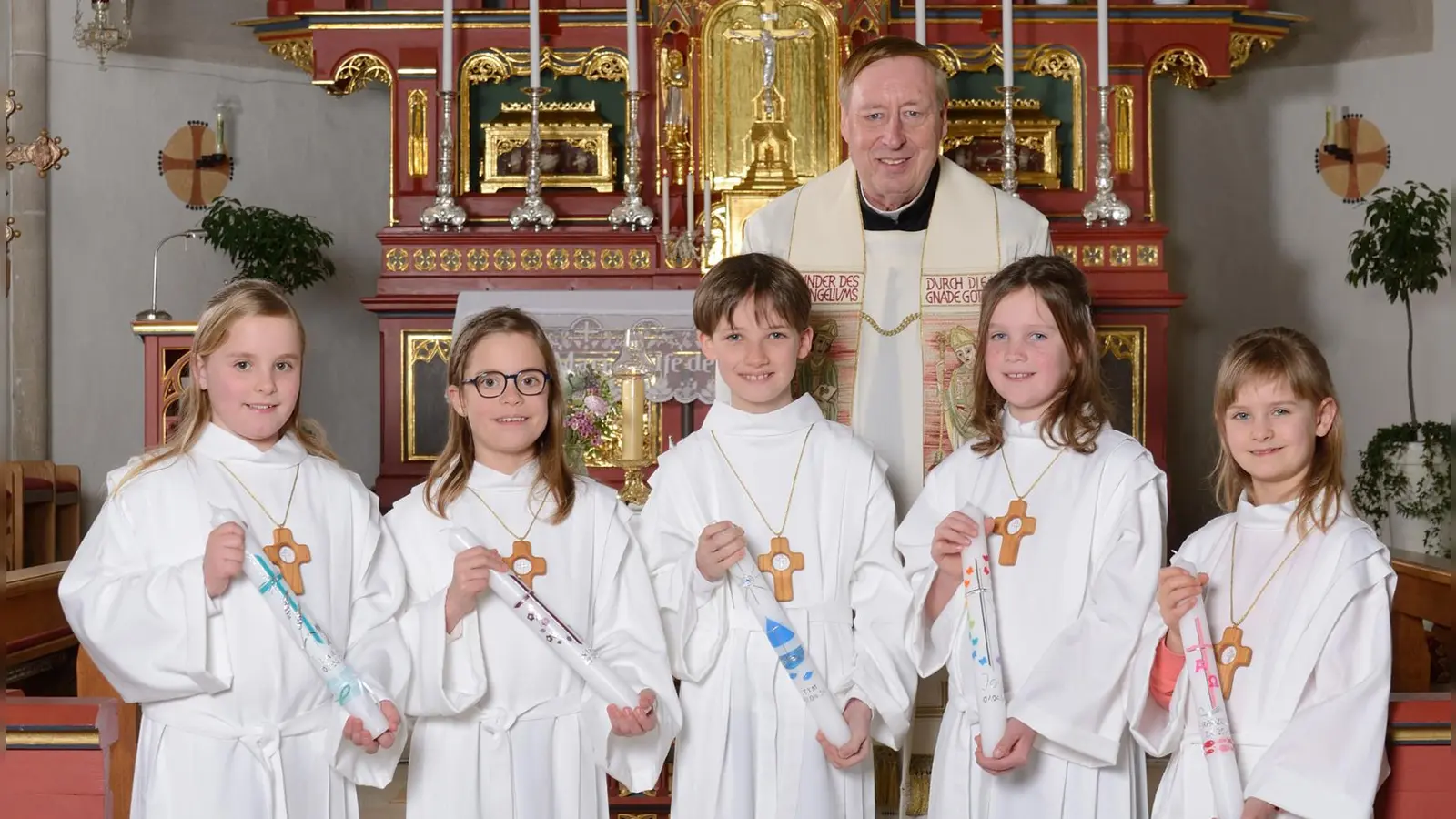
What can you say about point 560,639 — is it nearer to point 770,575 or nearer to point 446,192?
point 770,575

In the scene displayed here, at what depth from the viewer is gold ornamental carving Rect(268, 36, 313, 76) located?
24.5 feet

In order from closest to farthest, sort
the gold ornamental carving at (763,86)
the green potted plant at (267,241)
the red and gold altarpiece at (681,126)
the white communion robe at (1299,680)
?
1. the white communion robe at (1299,680)
2. the red and gold altarpiece at (681,126)
3. the gold ornamental carving at (763,86)
4. the green potted plant at (267,241)

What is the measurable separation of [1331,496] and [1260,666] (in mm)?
356

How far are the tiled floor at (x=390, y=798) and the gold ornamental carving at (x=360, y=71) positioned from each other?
334 cm

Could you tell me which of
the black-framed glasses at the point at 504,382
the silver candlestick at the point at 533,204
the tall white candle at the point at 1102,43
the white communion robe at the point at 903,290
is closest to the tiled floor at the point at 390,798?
the white communion robe at the point at 903,290

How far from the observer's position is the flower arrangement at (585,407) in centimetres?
552

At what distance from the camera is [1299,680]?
9.33 feet

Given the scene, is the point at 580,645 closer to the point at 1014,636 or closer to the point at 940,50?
the point at 1014,636

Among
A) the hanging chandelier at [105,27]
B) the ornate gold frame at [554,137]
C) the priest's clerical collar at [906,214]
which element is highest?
the hanging chandelier at [105,27]

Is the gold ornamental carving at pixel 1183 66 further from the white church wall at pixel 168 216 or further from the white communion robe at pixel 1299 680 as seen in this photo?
the white communion robe at pixel 1299 680

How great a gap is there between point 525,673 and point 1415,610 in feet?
9.03

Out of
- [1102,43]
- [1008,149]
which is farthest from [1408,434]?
[1008,149]

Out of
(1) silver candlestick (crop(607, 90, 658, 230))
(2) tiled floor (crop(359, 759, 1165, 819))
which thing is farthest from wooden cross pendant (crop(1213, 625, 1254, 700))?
(1) silver candlestick (crop(607, 90, 658, 230))

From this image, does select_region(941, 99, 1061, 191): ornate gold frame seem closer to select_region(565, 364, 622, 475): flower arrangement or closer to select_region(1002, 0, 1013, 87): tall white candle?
select_region(1002, 0, 1013, 87): tall white candle
